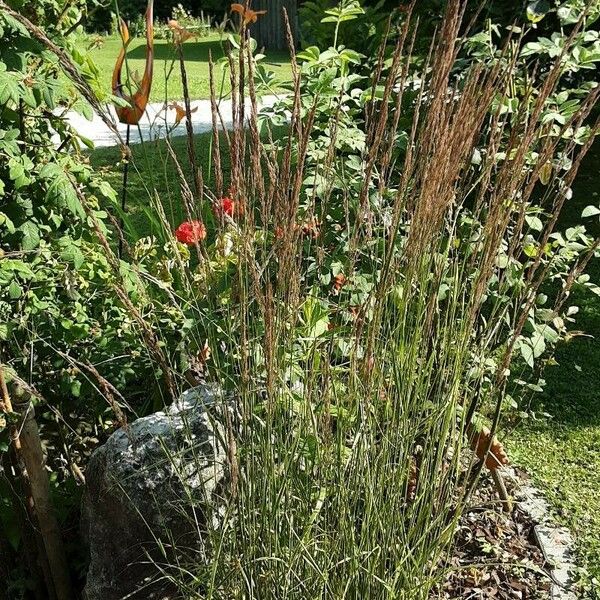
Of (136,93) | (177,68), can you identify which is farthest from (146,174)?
(177,68)

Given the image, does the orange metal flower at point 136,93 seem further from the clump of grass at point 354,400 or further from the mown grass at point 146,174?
the mown grass at point 146,174

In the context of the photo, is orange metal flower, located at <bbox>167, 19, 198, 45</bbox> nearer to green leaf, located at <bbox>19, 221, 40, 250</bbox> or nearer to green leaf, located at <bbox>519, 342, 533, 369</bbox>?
green leaf, located at <bbox>19, 221, 40, 250</bbox>

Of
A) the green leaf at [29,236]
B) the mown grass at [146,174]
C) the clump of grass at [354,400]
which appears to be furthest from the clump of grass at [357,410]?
the mown grass at [146,174]

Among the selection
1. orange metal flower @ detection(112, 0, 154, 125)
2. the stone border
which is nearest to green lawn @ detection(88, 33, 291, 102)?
orange metal flower @ detection(112, 0, 154, 125)

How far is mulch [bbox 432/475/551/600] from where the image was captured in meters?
2.59

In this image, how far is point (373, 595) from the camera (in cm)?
187

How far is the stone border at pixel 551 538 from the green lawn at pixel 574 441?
49 mm

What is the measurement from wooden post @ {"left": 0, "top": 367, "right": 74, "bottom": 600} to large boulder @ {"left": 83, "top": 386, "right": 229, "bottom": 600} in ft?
0.32

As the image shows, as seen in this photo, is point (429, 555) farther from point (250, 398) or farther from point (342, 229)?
point (342, 229)

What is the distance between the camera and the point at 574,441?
3.48 meters

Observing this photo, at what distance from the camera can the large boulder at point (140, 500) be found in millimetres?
2246

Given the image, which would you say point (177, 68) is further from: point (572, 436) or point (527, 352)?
point (527, 352)

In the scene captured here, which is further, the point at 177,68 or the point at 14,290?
the point at 177,68

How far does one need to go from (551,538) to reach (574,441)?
2.45 ft
